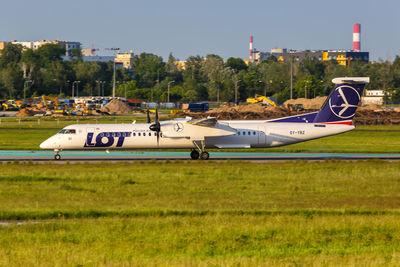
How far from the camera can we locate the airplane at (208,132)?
4331cm

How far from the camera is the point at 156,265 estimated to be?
14.8 m

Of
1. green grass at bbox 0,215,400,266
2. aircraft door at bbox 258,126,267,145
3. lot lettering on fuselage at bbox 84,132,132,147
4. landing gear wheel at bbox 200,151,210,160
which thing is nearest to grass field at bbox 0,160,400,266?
green grass at bbox 0,215,400,266

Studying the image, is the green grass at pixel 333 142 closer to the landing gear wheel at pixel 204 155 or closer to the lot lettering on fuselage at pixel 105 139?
the landing gear wheel at pixel 204 155

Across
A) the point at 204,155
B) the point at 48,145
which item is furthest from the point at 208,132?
the point at 48,145

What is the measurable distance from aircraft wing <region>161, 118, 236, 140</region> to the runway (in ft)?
7.90

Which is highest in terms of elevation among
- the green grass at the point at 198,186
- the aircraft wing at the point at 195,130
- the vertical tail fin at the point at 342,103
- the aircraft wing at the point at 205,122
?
the vertical tail fin at the point at 342,103

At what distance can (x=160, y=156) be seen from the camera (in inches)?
1858

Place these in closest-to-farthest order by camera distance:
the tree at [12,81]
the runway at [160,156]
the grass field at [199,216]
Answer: the grass field at [199,216] → the runway at [160,156] → the tree at [12,81]

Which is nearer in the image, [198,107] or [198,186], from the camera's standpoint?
[198,186]

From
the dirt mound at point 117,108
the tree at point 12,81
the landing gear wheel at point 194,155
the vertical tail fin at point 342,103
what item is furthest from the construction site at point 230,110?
the vertical tail fin at point 342,103

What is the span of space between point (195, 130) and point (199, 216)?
21968 millimetres

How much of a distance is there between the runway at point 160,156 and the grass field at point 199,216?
770cm

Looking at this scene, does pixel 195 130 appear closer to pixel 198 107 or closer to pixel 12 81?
pixel 198 107

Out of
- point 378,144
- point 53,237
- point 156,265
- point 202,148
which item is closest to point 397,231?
point 156,265
